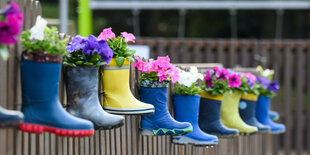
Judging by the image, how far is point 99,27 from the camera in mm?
15328

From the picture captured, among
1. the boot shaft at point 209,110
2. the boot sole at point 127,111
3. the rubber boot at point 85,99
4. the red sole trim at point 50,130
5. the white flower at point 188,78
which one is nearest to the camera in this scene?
the red sole trim at point 50,130

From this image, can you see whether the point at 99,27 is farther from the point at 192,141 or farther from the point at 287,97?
the point at 192,141

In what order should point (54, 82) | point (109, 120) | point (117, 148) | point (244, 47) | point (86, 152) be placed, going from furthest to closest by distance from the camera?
1. point (244, 47)
2. point (117, 148)
3. point (86, 152)
4. point (109, 120)
5. point (54, 82)

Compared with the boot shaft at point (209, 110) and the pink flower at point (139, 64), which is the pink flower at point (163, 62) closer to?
the pink flower at point (139, 64)

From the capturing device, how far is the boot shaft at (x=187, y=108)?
3.86 metres

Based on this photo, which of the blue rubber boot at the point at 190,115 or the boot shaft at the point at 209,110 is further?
the boot shaft at the point at 209,110

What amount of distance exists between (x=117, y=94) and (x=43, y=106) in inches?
27.4

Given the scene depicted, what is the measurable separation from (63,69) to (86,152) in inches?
24.1

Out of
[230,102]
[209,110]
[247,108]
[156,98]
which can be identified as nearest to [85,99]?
[156,98]

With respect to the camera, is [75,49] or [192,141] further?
[192,141]

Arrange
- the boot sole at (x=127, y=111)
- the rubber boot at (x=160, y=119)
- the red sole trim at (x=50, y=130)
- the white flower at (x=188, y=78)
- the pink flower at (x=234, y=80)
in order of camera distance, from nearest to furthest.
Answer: the red sole trim at (x=50, y=130), the boot sole at (x=127, y=111), the rubber boot at (x=160, y=119), the white flower at (x=188, y=78), the pink flower at (x=234, y=80)

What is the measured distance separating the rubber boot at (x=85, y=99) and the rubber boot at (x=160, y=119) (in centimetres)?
74

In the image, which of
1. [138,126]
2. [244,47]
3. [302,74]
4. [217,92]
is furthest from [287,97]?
[138,126]

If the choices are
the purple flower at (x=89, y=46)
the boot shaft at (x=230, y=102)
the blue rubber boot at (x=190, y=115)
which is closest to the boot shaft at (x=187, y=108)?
the blue rubber boot at (x=190, y=115)
